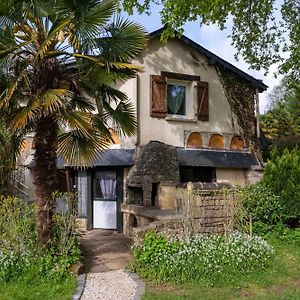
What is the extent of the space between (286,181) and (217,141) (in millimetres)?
4231

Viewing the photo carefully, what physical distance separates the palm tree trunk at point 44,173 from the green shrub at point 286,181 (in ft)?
22.0

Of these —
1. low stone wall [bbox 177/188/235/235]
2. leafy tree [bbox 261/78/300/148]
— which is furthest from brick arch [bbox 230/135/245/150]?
leafy tree [bbox 261/78/300/148]

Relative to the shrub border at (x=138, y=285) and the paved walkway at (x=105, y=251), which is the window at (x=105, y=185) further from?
the shrub border at (x=138, y=285)

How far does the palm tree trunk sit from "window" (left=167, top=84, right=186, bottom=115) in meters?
6.83

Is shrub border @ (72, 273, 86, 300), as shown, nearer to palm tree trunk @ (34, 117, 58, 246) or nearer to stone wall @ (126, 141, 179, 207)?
palm tree trunk @ (34, 117, 58, 246)

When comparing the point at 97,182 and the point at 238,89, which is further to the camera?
the point at 238,89

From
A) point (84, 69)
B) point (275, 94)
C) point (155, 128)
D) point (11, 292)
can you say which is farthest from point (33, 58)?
point (275, 94)

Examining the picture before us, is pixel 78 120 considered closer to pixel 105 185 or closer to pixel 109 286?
pixel 109 286

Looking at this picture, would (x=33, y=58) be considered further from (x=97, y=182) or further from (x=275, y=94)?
(x=275, y=94)

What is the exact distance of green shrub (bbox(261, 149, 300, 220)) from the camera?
11.3 meters

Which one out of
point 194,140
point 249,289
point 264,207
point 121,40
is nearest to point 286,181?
point 264,207

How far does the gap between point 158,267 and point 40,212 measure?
8.85ft

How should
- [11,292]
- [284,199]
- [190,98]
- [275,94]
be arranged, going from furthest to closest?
[275,94]
[190,98]
[284,199]
[11,292]

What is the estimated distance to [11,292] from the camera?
7.00m
